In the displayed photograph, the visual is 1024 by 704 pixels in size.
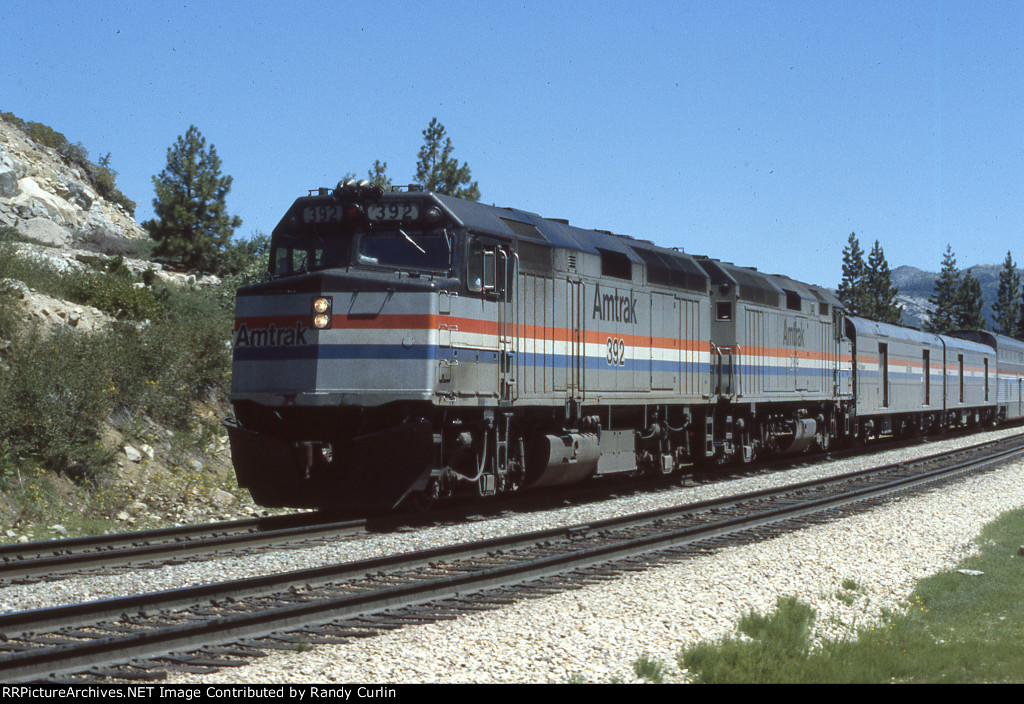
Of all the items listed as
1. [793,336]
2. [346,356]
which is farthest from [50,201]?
[346,356]

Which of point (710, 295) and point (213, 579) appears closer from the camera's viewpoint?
point (213, 579)

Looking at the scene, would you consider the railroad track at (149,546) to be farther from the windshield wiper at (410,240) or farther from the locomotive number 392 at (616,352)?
the locomotive number 392 at (616,352)

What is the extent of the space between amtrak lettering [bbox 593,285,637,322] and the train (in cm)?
4

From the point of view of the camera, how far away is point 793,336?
24.3 meters

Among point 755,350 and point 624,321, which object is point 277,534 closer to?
point 624,321

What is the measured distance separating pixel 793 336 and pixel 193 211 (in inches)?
1504

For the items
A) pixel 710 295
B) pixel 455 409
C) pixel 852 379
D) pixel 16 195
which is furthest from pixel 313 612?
pixel 16 195

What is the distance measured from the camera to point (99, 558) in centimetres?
1027

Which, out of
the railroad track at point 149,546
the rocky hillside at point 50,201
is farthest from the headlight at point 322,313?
the rocky hillside at point 50,201

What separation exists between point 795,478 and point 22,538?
14.9 metres

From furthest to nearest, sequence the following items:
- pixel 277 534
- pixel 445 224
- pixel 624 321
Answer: pixel 624 321 < pixel 445 224 < pixel 277 534

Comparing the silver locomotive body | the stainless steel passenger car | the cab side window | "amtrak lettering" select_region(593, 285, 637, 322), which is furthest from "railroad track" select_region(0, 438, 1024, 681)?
the stainless steel passenger car

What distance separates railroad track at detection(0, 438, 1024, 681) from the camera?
655 cm

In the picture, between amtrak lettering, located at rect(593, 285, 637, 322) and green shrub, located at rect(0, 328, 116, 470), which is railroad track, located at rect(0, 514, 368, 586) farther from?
amtrak lettering, located at rect(593, 285, 637, 322)
